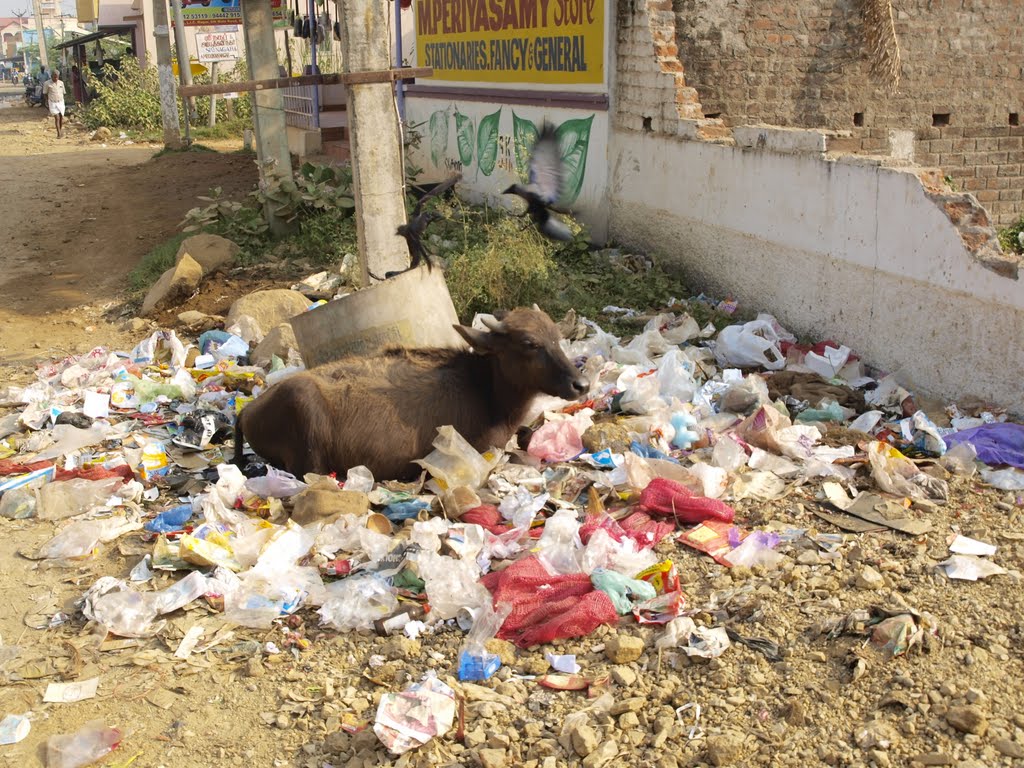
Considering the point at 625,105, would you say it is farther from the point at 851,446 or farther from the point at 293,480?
the point at 293,480

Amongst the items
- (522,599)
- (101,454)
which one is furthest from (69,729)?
Result: (101,454)

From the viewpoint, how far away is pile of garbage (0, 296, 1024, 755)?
14.1ft

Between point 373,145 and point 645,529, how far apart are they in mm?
3942

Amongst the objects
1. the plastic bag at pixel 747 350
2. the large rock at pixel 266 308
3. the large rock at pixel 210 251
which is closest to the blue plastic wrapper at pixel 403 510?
the plastic bag at pixel 747 350

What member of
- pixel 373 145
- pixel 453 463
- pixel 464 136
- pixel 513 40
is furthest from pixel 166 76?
pixel 453 463

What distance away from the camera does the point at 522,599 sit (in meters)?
4.36

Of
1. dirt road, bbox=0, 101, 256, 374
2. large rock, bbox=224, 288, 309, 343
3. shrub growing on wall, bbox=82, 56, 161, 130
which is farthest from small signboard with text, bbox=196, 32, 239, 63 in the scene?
shrub growing on wall, bbox=82, 56, 161, 130

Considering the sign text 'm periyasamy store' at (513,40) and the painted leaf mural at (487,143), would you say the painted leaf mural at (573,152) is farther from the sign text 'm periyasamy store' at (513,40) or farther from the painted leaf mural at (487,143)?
the painted leaf mural at (487,143)

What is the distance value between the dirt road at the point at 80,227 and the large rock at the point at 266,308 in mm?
1353

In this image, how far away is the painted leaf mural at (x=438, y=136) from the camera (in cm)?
1413

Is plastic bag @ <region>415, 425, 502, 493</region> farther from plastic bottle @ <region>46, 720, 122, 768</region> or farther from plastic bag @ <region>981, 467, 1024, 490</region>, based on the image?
plastic bag @ <region>981, 467, 1024, 490</region>

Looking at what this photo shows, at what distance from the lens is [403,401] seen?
19.1 feet

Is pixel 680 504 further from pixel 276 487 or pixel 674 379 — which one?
pixel 276 487

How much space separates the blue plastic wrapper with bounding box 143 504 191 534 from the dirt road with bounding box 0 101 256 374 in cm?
422
